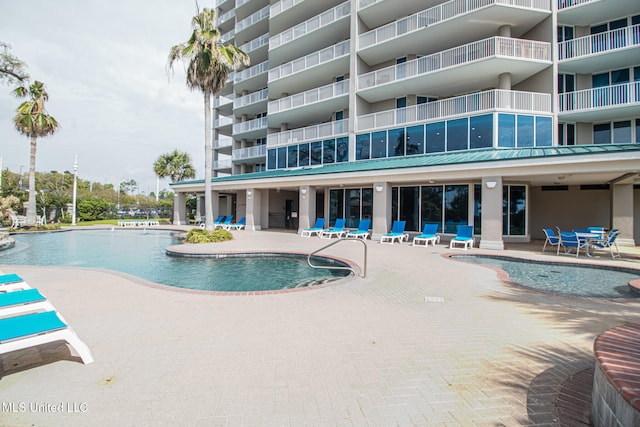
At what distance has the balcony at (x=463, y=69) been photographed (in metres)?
16.4

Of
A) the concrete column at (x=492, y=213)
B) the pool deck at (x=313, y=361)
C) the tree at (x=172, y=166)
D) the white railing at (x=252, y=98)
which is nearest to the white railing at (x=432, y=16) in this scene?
A: the concrete column at (x=492, y=213)

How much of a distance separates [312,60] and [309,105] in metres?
3.75

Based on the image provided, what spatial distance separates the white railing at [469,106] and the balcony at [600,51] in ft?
8.14

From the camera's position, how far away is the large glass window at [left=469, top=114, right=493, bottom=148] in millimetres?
16409

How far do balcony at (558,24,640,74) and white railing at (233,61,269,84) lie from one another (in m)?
23.9

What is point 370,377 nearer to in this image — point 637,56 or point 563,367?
point 563,367

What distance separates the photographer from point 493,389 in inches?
112

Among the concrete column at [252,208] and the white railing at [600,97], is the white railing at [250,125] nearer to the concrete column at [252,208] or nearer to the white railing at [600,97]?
the concrete column at [252,208]

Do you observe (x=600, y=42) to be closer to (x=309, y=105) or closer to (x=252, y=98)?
(x=309, y=105)

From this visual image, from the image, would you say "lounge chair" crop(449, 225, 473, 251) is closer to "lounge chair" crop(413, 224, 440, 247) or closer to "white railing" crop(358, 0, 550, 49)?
"lounge chair" crop(413, 224, 440, 247)

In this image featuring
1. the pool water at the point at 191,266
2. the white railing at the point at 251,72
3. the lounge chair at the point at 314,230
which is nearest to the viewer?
the pool water at the point at 191,266

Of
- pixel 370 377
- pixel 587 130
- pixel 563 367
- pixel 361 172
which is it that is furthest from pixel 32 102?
pixel 587 130

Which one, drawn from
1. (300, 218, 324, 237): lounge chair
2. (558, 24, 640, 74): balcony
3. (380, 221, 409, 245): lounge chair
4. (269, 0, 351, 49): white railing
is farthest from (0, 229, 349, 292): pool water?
(269, 0, 351, 49): white railing

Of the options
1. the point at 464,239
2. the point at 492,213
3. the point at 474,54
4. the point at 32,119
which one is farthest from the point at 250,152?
the point at 492,213
